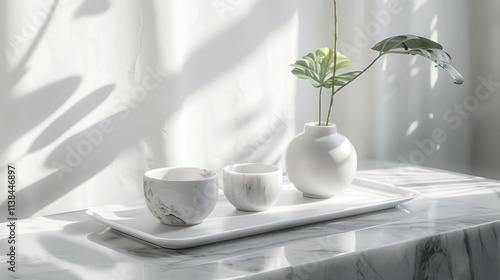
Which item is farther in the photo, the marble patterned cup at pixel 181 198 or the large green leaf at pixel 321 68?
the large green leaf at pixel 321 68

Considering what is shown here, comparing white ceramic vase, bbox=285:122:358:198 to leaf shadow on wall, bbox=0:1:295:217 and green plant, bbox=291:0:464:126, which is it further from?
leaf shadow on wall, bbox=0:1:295:217

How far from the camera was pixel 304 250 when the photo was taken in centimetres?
117

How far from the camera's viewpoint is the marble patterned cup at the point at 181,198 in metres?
1.21

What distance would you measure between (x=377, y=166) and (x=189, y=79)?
559 millimetres

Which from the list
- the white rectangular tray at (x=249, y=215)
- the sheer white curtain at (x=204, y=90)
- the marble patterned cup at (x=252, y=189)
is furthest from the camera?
the sheer white curtain at (x=204, y=90)

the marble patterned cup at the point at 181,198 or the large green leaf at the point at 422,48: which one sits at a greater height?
the large green leaf at the point at 422,48

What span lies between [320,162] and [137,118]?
0.39m

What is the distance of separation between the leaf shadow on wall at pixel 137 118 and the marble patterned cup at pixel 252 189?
0.90 ft

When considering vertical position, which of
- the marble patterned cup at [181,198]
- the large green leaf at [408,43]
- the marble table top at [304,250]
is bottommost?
the marble table top at [304,250]

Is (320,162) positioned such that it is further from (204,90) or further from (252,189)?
(204,90)

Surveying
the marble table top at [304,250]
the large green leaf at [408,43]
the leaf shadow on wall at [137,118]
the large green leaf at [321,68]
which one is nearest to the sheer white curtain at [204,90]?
the leaf shadow on wall at [137,118]

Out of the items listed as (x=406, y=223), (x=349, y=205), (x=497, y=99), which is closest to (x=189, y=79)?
(x=349, y=205)

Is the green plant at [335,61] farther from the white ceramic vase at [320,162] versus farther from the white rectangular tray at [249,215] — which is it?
the white rectangular tray at [249,215]

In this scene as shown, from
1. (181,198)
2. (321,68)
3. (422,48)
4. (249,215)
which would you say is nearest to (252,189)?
(249,215)
